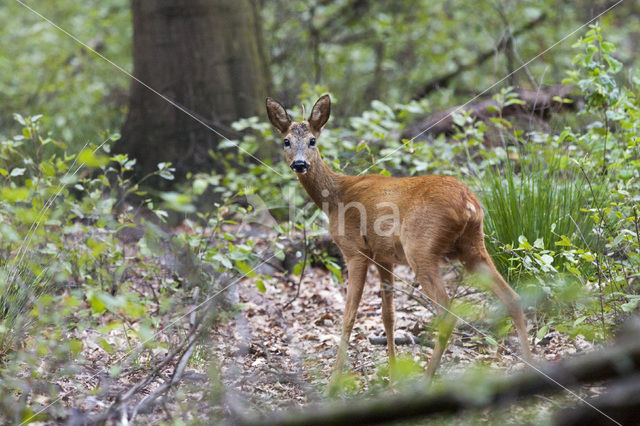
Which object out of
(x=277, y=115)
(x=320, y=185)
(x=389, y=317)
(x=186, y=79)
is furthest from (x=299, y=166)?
(x=186, y=79)

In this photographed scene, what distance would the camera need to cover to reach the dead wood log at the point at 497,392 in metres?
1.16

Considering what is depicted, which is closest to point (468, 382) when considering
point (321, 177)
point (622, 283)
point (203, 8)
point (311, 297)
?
point (622, 283)

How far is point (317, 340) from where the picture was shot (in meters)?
4.68

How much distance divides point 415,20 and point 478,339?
9442 millimetres

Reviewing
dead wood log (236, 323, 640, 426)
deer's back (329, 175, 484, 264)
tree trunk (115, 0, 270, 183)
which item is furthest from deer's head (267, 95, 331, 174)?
dead wood log (236, 323, 640, 426)

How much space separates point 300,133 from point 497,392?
3.58 meters

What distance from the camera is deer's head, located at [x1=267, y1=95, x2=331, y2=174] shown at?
14.6ft

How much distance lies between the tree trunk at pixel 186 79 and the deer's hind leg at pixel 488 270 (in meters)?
4.23

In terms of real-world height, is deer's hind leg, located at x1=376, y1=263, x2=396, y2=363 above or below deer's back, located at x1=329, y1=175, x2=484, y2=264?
below

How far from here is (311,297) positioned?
571 cm

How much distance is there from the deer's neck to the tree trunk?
118 inches

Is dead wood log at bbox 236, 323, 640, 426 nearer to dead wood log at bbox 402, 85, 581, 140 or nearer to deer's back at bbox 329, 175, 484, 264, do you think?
deer's back at bbox 329, 175, 484, 264

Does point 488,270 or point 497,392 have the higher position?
point 488,270

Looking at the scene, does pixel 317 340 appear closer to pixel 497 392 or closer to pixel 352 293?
pixel 352 293
